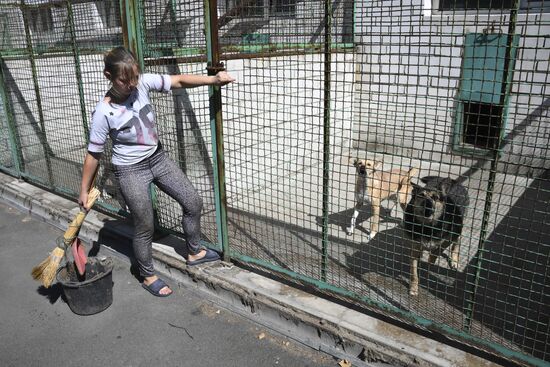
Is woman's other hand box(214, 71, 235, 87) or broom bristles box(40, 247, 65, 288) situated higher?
woman's other hand box(214, 71, 235, 87)

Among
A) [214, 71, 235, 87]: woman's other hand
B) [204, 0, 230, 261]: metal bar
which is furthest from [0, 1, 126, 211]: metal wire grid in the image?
[214, 71, 235, 87]: woman's other hand

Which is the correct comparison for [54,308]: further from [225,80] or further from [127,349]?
[225,80]

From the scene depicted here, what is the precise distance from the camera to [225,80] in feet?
10.7

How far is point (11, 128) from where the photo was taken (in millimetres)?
6066

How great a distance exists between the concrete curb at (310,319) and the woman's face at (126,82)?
1675 mm

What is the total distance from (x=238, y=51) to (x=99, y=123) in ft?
8.00

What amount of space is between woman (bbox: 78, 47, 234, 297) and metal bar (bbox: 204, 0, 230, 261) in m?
0.17

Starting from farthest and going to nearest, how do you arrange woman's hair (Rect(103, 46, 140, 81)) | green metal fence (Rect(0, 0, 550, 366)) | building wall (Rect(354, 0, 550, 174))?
woman's hair (Rect(103, 46, 140, 81)) → green metal fence (Rect(0, 0, 550, 366)) → building wall (Rect(354, 0, 550, 174))

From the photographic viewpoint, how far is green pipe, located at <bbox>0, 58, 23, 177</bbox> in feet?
19.5

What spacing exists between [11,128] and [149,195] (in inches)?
153

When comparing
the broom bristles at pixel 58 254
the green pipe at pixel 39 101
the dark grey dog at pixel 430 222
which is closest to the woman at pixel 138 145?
the broom bristles at pixel 58 254

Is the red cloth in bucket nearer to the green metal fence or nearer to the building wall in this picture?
the green metal fence

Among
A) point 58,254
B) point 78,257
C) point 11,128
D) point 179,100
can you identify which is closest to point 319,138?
point 179,100

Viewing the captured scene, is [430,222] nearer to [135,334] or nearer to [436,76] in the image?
[436,76]
